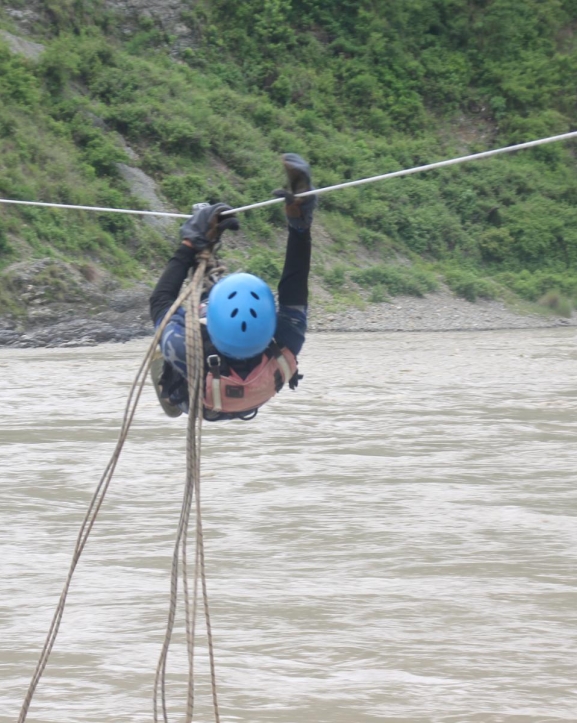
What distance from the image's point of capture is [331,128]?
30.3m

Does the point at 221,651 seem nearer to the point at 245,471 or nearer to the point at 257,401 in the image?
the point at 257,401

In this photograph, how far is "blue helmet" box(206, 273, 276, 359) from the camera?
4.03 meters

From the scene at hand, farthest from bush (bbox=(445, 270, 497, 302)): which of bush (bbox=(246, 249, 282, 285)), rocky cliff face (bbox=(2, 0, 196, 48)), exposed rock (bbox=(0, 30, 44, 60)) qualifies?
exposed rock (bbox=(0, 30, 44, 60))

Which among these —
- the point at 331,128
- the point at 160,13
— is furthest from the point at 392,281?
the point at 160,13

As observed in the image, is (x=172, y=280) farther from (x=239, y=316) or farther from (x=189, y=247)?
(x=239, y=316)

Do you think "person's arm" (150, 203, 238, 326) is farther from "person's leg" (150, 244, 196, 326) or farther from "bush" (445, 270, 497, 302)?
"bush" (445, 270, 497, 302)

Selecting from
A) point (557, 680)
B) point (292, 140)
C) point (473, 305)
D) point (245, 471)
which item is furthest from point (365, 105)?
point (557, 680)

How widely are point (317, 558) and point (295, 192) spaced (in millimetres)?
3546

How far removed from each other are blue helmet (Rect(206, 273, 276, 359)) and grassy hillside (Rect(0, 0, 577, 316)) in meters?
18.2

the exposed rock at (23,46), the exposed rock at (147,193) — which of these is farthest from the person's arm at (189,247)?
the exposed rock at (23,46)

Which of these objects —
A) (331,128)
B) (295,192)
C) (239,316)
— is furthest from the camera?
(331,128)

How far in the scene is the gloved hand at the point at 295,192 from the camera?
4.16m

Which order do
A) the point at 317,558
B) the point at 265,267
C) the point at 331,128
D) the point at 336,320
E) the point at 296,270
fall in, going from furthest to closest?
the point at 331,128
the point at 265,267
the point at 336,320
the point at 317,558
the point at 296,270

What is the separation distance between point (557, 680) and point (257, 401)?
6.70ft
